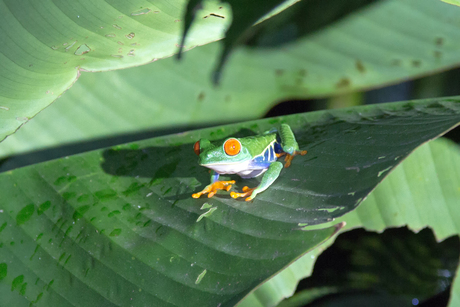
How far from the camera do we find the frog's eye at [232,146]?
0.95m

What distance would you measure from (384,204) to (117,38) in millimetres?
1017

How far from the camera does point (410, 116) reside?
0.70 meters

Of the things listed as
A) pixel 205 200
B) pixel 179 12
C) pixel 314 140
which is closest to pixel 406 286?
pixel 314 140

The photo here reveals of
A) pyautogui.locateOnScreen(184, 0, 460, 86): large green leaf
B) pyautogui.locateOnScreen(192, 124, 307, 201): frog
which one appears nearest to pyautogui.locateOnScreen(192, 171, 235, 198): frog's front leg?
pyautogui.locateOnScreen(192, 124, 307, 201): frog

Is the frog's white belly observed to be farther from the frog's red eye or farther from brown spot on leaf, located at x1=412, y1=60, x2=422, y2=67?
brown spot on leaf, located at x1=412, y1=60, x2=422, y2=67

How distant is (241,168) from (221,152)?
0.14m

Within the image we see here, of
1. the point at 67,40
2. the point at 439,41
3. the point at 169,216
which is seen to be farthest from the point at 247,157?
the point at 439,41

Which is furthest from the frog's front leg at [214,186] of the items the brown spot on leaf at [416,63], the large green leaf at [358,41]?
the brown spot on leaf at [416,63]

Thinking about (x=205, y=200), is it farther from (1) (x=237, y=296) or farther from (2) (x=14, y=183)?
(2) (x=14, y=183)

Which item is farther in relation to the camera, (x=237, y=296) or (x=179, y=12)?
(x=179, y=12)

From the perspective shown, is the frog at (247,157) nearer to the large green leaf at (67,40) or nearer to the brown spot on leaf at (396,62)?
the large green leaf at (67,40)

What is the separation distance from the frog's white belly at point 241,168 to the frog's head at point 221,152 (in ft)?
0.05

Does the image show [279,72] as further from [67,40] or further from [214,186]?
[67,40]

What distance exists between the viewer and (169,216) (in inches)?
29.2
